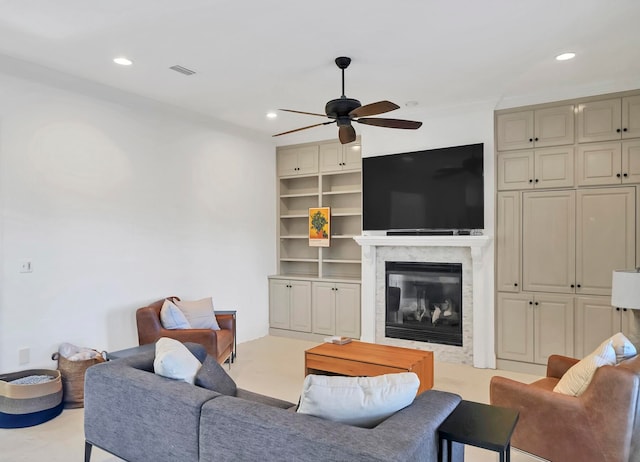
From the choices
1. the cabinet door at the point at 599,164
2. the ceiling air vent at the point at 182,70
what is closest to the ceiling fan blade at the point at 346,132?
the ceiling air vent at the point at 182,70

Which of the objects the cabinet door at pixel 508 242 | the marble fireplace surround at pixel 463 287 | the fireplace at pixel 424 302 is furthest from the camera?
the fireplace at pixel 424 302

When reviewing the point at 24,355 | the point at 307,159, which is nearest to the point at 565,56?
the point at 307,159

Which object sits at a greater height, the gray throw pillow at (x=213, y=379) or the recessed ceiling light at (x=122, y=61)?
the recessed ceiling light at (x=122, y=61)

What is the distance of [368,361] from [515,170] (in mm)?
2613

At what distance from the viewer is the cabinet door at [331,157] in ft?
19.9

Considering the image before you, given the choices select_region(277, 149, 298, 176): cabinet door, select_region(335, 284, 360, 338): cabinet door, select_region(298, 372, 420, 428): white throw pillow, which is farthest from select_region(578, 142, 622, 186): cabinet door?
select_region(277, 149, 298, 176): cabinet door

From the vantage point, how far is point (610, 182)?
13.7 ft

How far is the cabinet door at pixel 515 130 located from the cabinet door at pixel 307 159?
2.48 m

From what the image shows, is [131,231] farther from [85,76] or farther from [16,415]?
[16,415]

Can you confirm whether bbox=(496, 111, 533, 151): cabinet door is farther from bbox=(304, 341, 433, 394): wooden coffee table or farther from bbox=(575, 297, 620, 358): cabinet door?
bbox=(304, 341, 433, 394): wooden coffee table

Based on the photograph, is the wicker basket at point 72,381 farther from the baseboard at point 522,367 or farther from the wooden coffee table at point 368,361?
the baseboard at point 522,367

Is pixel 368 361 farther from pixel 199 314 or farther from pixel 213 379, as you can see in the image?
pixel 199 314

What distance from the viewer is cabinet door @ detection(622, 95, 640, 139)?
4070 mm

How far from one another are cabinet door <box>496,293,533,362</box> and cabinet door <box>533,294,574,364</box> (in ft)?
0.19
